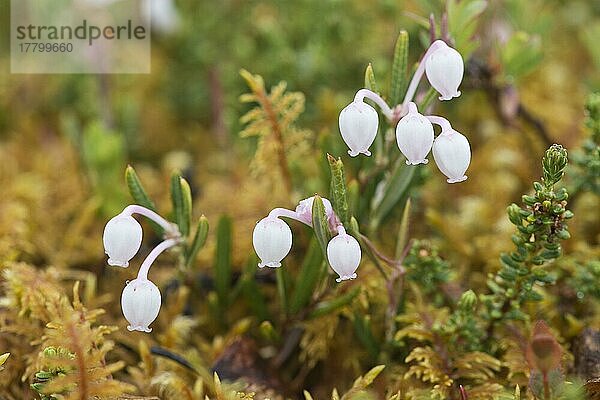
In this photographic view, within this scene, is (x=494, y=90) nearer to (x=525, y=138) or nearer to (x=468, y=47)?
(x=525, y=138)

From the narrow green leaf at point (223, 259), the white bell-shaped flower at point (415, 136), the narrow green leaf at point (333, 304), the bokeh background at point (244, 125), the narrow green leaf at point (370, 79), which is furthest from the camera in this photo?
the bokeh background at point (244, 125)

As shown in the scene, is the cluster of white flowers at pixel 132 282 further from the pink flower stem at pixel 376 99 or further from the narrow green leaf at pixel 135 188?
the pink flower stem at pixel 376 99

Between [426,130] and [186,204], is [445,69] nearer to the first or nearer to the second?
[426,130]

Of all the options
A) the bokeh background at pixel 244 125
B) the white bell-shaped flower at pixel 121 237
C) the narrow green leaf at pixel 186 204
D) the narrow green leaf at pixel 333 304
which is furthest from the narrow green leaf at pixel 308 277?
the white bell-shaped flower at pixel 121 237

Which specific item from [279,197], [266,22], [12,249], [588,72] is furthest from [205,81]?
[588,72]

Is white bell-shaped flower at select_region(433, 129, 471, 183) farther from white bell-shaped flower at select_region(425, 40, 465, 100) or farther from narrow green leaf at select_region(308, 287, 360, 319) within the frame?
narrow green leaf at select_region(308, 287, 360, 319)
